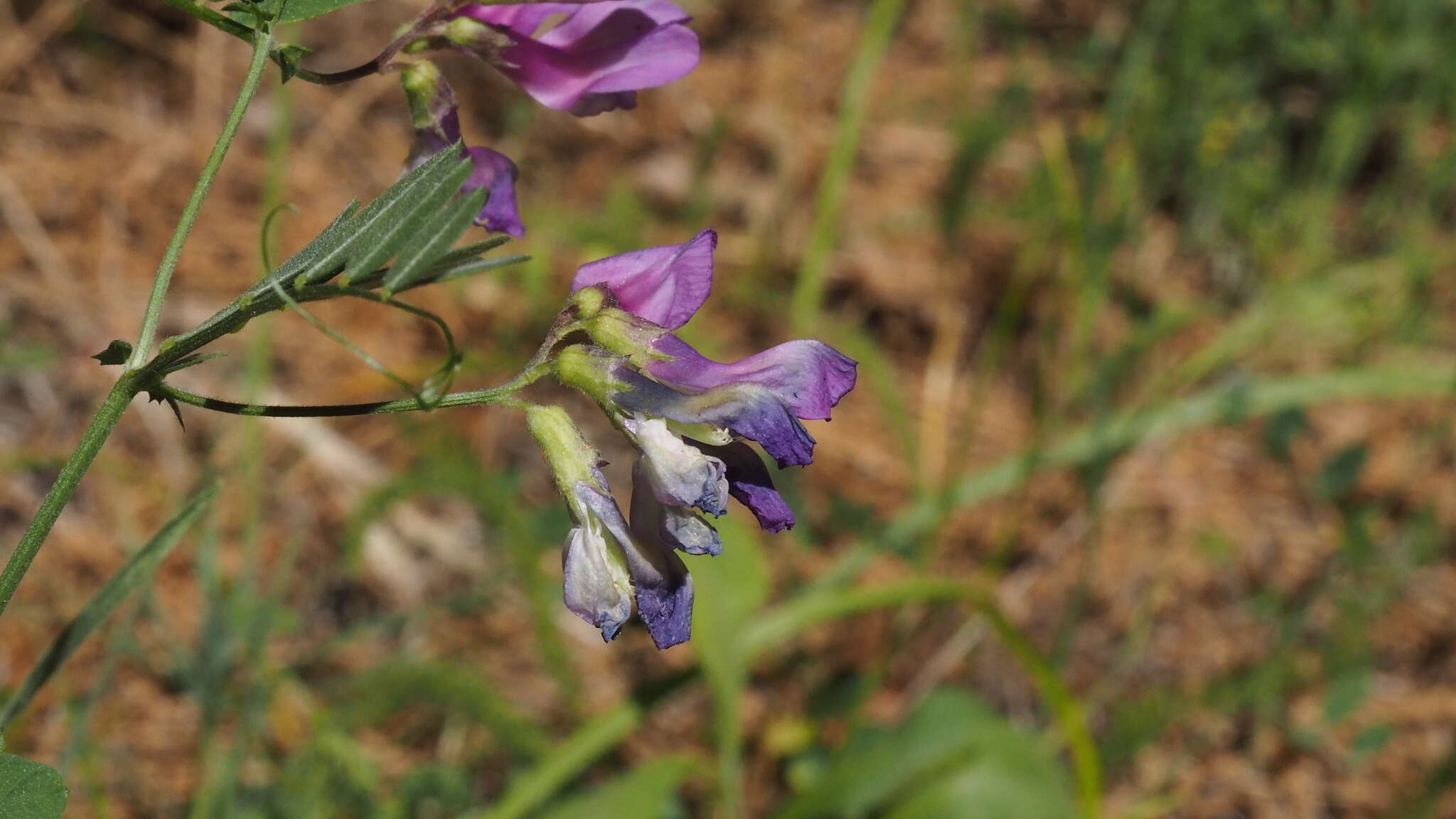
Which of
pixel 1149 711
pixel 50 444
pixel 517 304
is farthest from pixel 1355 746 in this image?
pixel 50 444

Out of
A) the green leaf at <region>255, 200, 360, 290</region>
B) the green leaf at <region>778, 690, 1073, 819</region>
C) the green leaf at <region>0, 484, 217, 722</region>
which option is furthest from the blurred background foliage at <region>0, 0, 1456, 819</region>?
the green leaf at <region>255, 200, 360, 290</region>

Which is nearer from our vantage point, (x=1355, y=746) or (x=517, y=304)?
(x=1355, y=746)

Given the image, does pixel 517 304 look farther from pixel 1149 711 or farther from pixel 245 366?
pixel 1149 711

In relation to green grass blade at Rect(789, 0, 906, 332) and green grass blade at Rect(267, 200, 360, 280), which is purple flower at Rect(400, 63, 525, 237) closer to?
green grass blade at Rect(267, 200, 360, 280)

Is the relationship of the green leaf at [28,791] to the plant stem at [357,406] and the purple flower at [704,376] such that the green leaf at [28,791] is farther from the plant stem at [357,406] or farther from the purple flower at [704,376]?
the purple flower at [704,376]

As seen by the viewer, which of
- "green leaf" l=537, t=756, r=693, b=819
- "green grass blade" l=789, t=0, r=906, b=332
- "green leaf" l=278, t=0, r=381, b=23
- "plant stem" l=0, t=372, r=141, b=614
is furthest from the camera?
"green grass blade" l=789, t=0, r=906, b=332

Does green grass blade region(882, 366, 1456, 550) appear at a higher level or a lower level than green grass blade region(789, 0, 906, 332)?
lower

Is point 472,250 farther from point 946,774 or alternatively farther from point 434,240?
point 946,774
